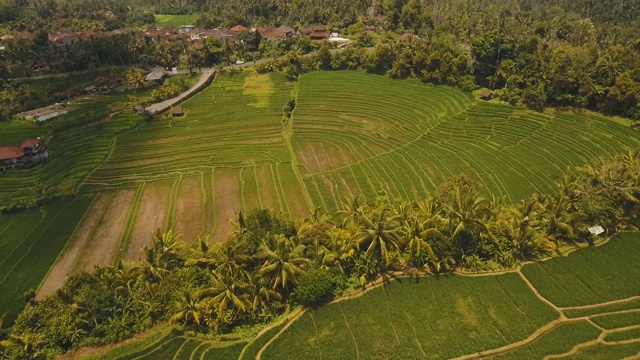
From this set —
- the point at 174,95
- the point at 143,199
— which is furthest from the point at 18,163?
the point at 174,95

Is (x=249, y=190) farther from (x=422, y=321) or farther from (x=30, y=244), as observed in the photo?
(x=422, y=321)

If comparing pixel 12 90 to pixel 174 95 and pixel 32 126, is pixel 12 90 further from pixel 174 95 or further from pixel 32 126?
pixel 174 95

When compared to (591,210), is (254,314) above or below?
below

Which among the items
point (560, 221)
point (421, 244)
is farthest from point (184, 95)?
point (560, 221)

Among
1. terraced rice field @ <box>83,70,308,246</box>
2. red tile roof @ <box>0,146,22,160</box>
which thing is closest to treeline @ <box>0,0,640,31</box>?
terraced rice field @ <box>83,70,308,246</box>

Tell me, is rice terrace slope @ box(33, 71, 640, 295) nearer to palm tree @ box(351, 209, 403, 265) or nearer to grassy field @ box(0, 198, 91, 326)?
grassy field @ box(0, 198, 91, 326)

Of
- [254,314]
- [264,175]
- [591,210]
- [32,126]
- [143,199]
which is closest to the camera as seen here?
[254,314]

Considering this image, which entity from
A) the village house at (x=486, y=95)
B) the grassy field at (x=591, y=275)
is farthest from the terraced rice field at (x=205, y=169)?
the village house at (x=486, y=95)
